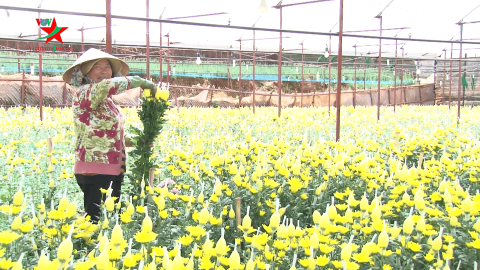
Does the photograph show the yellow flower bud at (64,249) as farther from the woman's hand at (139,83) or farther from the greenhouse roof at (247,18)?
the greenhouse roof at (247,18)

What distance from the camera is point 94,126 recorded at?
105 inches

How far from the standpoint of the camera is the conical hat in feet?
8.50

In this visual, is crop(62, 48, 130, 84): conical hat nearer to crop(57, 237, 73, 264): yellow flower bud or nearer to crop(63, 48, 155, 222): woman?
crop(63, 48, 155, 222): woman

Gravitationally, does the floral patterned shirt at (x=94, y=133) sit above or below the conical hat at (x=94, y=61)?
below

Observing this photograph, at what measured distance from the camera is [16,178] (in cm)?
359

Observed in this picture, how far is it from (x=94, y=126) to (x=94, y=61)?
429mm

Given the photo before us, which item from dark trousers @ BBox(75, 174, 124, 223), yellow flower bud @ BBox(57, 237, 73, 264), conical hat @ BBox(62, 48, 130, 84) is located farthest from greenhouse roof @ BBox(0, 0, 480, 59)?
yellow flower bud @ BBox(57, 237, 73, 264)

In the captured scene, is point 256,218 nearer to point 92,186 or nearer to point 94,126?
point 92,186

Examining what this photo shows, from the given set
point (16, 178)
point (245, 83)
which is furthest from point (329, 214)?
point (245, 83)

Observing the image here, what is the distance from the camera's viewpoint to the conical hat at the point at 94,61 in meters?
2.59

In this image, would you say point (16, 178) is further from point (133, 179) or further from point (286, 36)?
point (286, 36)

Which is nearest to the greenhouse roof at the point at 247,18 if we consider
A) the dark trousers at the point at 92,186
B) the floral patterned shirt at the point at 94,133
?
the floral patterned shirt at the point at 94,133

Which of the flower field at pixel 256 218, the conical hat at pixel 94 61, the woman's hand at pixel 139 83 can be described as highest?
the conical hat at pixel 94 61

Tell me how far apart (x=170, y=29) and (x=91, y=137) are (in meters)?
9.86
